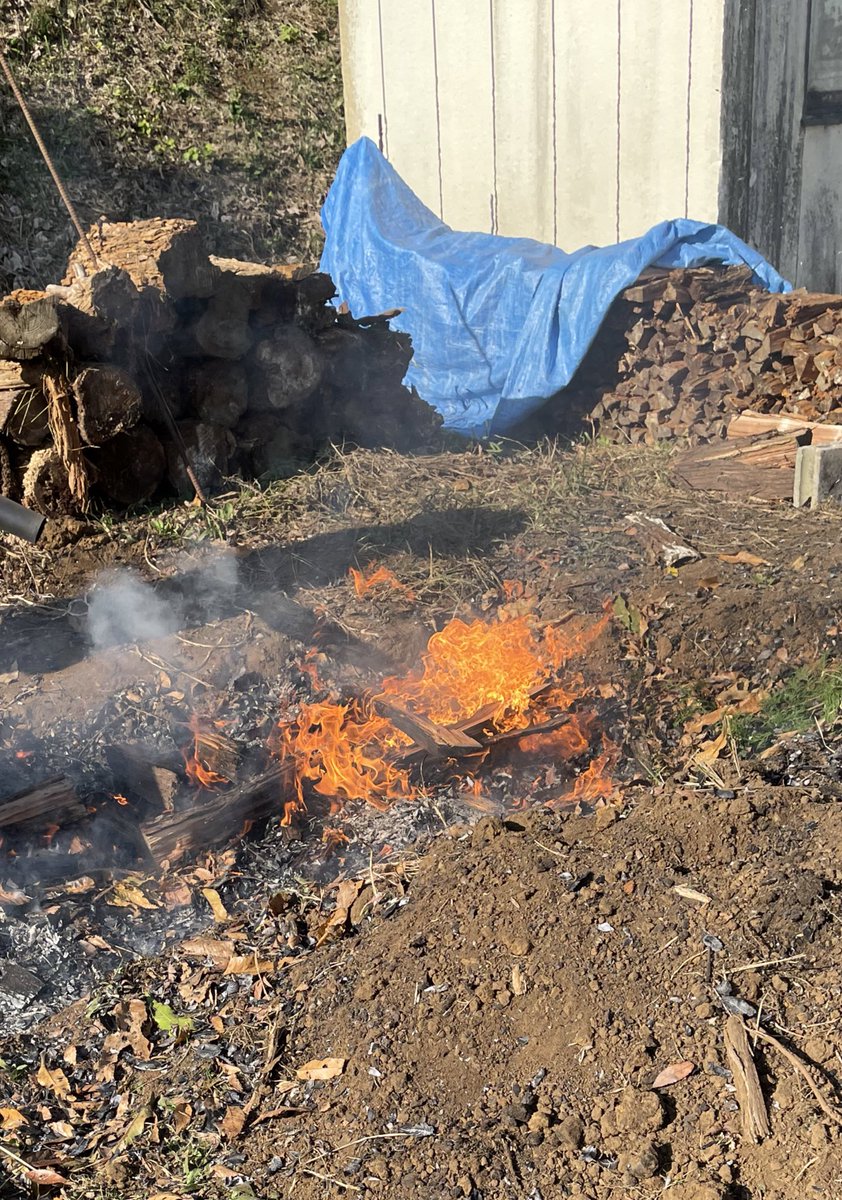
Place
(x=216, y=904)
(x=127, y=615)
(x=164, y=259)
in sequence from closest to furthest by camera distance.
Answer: (x=216, y=904), (x=127, y=615), (x=164, y=259)

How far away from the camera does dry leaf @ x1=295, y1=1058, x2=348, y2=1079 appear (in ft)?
9.26

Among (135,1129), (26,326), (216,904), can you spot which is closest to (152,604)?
(26,326)

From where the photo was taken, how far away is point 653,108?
7.98 m

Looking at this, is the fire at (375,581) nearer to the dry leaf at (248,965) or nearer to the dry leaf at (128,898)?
the dry leaf at (128,898)

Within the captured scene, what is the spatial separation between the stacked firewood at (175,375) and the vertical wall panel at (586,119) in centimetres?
219

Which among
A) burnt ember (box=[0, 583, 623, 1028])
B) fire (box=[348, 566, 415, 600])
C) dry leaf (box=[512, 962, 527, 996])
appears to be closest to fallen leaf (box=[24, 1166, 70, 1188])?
burnt ember (box=[0, 583, 623, 1028])

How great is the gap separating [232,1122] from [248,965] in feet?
2.18

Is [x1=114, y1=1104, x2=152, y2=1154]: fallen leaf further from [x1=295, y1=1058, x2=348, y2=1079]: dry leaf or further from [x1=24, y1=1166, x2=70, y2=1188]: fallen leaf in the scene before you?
[x1=295, y1=1058, x2=348, y2=1079]: dry leaf

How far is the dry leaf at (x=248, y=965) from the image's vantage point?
11.2 ft

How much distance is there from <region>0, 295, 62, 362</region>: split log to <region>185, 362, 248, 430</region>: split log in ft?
3.90

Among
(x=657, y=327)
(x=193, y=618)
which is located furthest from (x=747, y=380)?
(x=193, y=618)

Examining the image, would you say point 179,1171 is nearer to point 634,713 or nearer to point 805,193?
point 634,713

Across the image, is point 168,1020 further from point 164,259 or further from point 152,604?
point 164,259

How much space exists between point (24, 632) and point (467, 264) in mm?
4719
